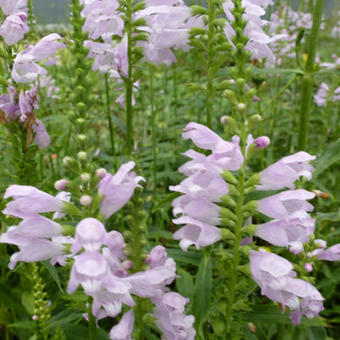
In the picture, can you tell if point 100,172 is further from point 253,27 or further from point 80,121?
point 253,27

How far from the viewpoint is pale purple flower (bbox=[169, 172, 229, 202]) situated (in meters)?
1.43

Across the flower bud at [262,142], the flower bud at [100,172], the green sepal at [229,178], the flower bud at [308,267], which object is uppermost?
the flower bud at [100,172]

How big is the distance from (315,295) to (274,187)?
43 centimetres

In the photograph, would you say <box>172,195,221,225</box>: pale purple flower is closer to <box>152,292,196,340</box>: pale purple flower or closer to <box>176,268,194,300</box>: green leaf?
<box>152,292,196,340</box>: pale purple flower

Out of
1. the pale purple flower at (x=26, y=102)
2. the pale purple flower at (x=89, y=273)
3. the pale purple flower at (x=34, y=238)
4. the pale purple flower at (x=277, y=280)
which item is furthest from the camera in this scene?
the pale purple flower at (x=26, y=102)

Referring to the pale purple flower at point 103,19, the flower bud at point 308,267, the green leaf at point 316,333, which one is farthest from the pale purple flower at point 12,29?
the green leaf at point 316,333

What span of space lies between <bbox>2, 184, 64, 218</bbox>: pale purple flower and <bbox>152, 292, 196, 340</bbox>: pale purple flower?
457mm

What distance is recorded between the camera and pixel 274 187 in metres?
1.52

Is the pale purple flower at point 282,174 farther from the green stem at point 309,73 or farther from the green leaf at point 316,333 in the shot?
the green leaf at point 316,333

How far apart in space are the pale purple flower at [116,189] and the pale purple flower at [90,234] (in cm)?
9

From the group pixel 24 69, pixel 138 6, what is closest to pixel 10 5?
pixel 24 69

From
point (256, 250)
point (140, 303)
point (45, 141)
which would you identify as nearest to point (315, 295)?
point (256, 250)

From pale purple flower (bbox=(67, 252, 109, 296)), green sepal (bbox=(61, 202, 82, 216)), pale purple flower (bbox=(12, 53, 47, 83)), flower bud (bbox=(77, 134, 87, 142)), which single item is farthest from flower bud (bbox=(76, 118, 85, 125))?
pale purple flower (bbox=(12, 53, 47, 83))

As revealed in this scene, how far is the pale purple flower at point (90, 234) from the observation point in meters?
1.08
